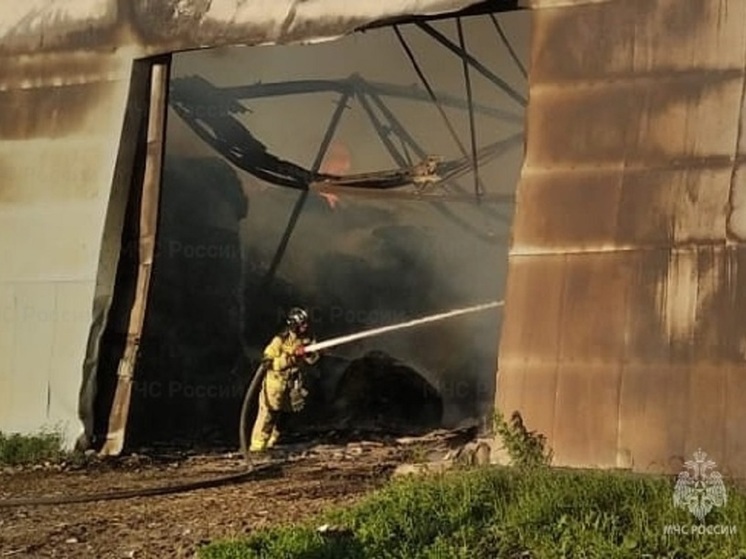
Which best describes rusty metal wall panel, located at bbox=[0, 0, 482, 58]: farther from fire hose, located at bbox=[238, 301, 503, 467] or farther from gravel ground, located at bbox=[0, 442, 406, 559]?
gravel ground, located at bbox=[0, 442, 406, 559]

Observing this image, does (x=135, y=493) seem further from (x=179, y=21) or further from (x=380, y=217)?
(x=380, y=217)

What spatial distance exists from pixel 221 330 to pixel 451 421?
304 centimetres

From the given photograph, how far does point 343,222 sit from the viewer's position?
1634 centimetres

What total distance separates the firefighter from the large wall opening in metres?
2.03

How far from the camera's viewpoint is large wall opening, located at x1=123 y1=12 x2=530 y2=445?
48.2 ft

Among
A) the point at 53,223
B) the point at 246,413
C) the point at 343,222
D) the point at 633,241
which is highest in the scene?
the point at 343,222

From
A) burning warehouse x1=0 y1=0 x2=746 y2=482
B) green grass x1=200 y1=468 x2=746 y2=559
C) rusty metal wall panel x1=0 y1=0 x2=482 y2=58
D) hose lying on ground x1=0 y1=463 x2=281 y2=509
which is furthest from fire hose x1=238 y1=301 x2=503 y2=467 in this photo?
green grass x1=200 y1=468 x2=746 y2=559

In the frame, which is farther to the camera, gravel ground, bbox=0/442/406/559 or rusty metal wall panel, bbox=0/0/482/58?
rusty metal wall panel, bbox=0/0/482/58

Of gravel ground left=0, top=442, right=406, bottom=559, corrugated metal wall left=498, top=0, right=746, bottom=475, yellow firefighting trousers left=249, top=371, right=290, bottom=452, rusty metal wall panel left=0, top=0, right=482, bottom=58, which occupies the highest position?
rusty metal wall panel left=0, top=0, right=482, bottom=58

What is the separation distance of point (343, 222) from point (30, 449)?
22.8 ft

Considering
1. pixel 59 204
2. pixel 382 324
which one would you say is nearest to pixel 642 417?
pixel 59 204

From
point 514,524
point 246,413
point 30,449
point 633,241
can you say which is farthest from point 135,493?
point 633,241

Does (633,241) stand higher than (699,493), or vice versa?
(633,241)

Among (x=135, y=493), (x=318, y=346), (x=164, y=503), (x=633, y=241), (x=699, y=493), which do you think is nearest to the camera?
(x=699, y=493)
